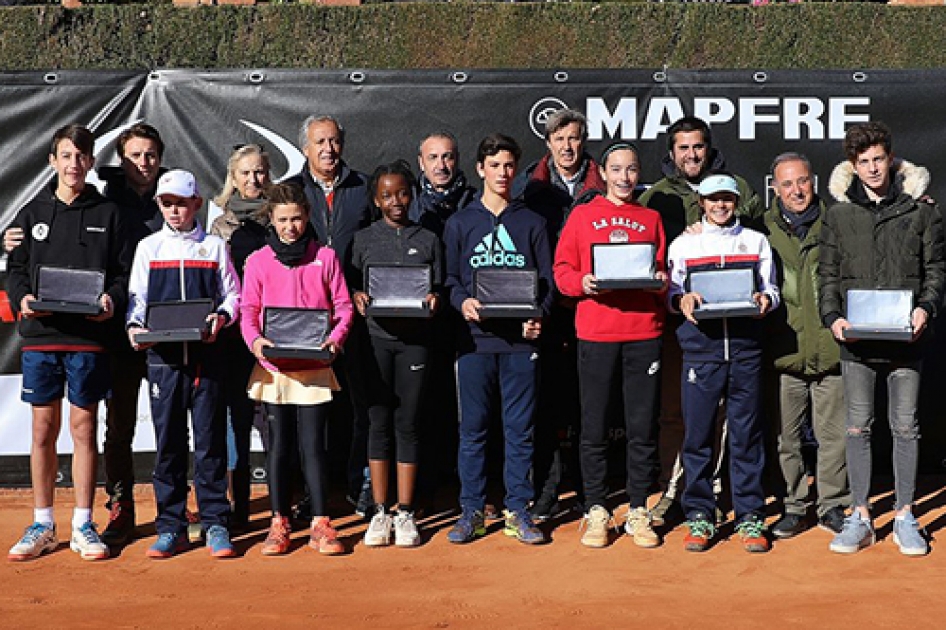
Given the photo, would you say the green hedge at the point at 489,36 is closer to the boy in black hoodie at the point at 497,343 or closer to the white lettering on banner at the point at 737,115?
the white lettering on banner at the point at 737,115

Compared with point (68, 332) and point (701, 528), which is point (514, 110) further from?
point (68, 332)

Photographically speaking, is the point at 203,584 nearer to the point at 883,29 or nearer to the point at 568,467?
the point at 568,467

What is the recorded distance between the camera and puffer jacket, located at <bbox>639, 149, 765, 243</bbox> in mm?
6657

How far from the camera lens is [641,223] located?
6324 millimetres

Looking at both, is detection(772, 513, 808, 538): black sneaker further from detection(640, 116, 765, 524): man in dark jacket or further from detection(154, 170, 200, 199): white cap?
detection(154, 170, 200, 199): white cap

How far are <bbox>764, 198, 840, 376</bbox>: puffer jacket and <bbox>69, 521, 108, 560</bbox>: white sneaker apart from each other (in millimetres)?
3499

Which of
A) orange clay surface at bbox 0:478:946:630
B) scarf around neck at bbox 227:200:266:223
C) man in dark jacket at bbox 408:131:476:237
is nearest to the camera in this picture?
orange clay surface at bbox 0:478:946:630

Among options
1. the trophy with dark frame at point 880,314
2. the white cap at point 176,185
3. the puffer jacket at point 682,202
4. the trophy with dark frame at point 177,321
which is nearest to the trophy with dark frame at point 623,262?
the puffer jacket at point 682,202

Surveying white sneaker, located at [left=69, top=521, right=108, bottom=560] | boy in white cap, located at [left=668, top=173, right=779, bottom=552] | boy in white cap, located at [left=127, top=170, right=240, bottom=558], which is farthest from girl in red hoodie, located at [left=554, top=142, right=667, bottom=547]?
white sneaker, located at [left=69, top=521, right=108, bottom=560]

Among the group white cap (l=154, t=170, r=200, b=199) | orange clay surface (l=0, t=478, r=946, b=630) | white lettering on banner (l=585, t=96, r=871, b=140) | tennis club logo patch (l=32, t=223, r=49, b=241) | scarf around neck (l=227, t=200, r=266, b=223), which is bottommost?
orange clay surface (l=0, t=478, r=946, b=630)

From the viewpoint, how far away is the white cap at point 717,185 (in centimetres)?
618

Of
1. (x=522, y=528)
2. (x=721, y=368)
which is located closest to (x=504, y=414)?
(x=522, y=528)

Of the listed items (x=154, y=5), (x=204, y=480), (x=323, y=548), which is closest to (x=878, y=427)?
(x=323, y=548)

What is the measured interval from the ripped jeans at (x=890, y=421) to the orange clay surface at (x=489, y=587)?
0.32 meters
